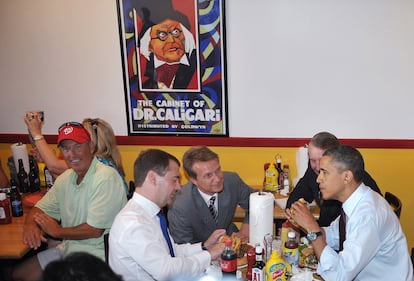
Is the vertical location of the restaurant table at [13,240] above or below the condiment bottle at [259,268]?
below

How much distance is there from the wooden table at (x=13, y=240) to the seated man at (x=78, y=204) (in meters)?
0.06

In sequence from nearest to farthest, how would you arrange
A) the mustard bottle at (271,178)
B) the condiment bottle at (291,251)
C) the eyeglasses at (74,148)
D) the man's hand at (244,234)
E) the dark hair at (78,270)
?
the dark hair at (78,270) < the condiment bottle at (291,251) < the man's hand at (244,234) < the eyeglasses at (74,148) < the mustard bottle at (271,178)

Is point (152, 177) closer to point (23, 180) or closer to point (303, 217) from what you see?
point (303, 217)

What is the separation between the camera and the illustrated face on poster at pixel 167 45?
4102 mm

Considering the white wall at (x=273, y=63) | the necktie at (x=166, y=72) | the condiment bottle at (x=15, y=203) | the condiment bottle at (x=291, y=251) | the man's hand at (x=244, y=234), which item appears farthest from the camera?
the necktie at (x=166, y=72)

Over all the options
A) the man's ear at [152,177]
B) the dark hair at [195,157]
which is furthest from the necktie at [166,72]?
the man's ear at [152,177]

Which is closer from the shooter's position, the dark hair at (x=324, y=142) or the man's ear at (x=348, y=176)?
the man's ear at (x=348, y=176)

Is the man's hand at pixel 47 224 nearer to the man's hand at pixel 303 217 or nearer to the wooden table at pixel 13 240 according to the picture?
the wooden table at pixel 13 240

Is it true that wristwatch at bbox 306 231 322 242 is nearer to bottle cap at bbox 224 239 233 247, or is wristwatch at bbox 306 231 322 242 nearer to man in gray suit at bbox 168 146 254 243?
bottle cap at bbox 224 239 233 247

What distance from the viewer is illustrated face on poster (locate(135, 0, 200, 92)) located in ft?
13.5

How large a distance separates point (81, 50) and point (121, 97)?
61 centimetres

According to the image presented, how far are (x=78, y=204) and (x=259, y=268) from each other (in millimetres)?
1462

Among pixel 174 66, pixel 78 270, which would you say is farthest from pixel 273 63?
pixel 78 270

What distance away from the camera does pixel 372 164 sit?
13.7ft
